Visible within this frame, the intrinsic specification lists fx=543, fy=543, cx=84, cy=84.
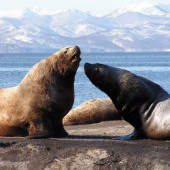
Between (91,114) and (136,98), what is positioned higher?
(136,98)

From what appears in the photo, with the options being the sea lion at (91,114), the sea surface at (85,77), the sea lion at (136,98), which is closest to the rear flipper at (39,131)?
the sea lion at (136,98)

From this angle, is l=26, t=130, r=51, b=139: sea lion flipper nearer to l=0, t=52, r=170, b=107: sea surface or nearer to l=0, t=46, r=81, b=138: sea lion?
l=0, t=46, r=81, b=138: sea lion

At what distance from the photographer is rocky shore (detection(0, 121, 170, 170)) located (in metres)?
6.77

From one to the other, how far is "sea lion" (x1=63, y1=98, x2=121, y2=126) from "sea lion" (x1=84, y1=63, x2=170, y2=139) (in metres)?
4.46

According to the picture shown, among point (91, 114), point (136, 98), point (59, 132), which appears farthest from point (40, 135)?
point (91, 114)

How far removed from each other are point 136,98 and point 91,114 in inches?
193

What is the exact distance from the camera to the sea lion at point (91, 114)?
13086mm

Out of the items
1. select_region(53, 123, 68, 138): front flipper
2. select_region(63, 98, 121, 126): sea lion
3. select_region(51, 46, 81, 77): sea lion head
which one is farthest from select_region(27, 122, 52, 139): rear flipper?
select_region(63, 98, 121, 126): sea lion

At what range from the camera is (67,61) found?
8656mm

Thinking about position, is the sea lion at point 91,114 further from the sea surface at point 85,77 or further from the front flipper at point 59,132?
the sea surface at point 85,77

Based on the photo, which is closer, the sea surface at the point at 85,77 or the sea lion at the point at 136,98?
the sea lion at the point at 136,98

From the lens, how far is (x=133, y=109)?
27.7 ft

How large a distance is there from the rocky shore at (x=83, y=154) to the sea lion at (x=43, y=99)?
2.42 feet

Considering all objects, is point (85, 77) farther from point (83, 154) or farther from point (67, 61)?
point (83, 154)
